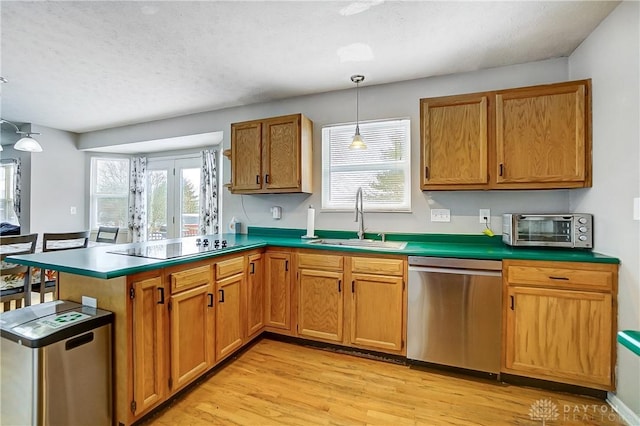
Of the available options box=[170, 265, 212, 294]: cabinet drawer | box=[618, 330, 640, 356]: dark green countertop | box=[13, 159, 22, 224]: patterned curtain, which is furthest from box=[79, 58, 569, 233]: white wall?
box=[13, 159, 22, 224]: patterned curtain

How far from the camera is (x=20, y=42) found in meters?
2.27

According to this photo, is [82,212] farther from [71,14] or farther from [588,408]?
[588,408]

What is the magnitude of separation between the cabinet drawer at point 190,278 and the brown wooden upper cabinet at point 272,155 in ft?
4.16

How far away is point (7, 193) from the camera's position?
15.6 feet

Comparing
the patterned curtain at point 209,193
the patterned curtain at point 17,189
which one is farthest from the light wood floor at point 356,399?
the patterned curtain at point 17,189

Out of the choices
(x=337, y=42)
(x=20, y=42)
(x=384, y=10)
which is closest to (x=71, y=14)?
(x=20, y=42)

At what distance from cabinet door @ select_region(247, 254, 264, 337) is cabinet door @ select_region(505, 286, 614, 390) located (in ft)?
6.56

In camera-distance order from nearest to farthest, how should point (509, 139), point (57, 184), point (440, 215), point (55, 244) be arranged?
point (509, 139)
point (440, 215)
point (55, 244)
point (57, 184)

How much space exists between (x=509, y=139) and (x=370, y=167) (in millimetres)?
1252

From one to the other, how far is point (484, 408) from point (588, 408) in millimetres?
652

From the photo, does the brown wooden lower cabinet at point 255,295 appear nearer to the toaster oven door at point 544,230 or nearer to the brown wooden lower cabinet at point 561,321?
the brown wooden lower cabinet at point 561,321

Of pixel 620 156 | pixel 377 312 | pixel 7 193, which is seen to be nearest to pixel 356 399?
pixel 377 312

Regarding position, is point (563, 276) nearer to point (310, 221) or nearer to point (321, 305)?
point (321, 305)

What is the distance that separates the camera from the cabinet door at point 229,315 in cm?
221
